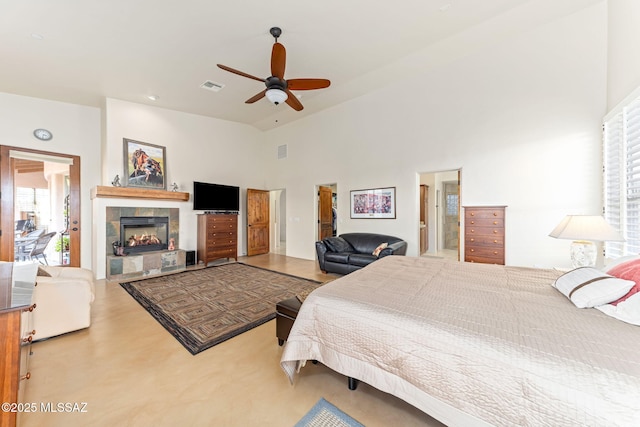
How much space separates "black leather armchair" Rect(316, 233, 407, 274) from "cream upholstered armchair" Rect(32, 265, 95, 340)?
3548 millimetres

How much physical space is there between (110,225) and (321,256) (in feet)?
14.5

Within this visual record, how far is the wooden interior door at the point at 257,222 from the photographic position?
700cm

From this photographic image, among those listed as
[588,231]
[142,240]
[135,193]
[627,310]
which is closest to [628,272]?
[627,310]

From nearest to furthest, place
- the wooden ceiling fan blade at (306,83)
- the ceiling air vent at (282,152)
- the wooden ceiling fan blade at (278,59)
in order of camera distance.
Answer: the wooden ceiling fan blade at (278,59), the wooden ceiling fan blade at (306,83), the ceiling air vent at (282,152)

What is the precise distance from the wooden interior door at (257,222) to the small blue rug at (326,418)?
19.0 feet

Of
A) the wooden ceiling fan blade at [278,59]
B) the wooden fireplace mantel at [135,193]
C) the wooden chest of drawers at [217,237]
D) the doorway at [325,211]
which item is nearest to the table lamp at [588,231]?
the wooden ceiling fan blade at [278,59]

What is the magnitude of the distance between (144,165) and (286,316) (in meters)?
5.34

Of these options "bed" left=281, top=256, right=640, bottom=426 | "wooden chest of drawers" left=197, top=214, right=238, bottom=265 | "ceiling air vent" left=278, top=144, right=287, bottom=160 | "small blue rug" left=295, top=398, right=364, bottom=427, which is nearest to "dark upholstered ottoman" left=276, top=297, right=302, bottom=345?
"bed" left=281, top=256, right=640, bottom=426

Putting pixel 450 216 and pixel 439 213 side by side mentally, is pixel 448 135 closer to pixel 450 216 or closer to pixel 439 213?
pixel 439 213

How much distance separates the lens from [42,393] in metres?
1.70

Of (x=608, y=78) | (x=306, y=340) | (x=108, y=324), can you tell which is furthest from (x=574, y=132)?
(x=108, y=324)

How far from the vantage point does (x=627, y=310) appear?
119 cm

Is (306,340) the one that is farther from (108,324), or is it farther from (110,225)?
(110,225)

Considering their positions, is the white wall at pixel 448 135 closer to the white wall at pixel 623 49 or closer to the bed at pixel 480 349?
the white wall at pixel 623 49
